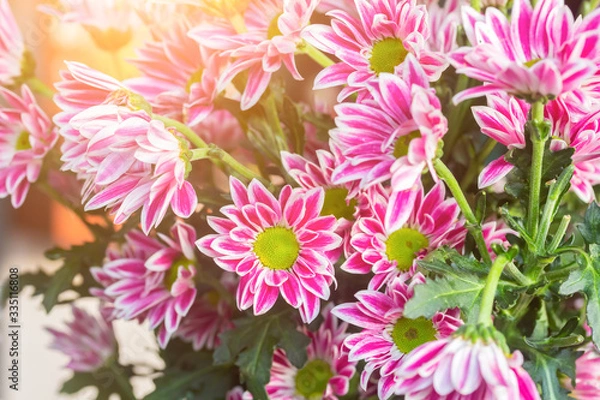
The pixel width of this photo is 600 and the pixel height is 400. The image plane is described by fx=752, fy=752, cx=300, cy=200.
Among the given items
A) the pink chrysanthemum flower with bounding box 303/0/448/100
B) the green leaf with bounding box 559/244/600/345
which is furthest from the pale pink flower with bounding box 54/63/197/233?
the green leaf with bounding box 559/244/600/345

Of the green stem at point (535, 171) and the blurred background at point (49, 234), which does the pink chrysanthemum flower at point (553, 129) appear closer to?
the green stem at point (535, 171)

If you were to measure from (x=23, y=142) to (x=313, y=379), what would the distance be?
0.92ft

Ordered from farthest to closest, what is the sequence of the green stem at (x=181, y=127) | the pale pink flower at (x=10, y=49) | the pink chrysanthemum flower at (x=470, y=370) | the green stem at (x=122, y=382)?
the green stem at (x=122, y=382), the pale pink flower at (x=10, y=49), the green stem at (x=181, y=127), the pink chrysanthemum flower at (x=470, y=370)

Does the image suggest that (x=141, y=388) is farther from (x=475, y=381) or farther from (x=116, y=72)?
(x=475, y=381)

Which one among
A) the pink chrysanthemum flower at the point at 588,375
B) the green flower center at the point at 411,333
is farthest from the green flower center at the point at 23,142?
the pink chrysanthemum flower at the point at 588,375

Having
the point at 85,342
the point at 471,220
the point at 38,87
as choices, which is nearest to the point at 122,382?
the point at 85,342

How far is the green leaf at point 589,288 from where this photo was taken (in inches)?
15.8

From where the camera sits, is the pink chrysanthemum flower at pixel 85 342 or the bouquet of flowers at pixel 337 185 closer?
the bouquet of flowers at pixel 337 185

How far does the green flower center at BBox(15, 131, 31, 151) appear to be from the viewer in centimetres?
56

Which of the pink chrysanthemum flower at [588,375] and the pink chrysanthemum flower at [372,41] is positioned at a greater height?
the pink chrysanthemum flower at [372,41]

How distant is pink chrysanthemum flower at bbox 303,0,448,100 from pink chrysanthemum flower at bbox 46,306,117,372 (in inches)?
14.1

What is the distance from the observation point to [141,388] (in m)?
0.72

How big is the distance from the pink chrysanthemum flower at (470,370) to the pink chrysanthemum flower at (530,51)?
0.12 m

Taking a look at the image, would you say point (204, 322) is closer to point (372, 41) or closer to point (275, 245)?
point (275, 245)
